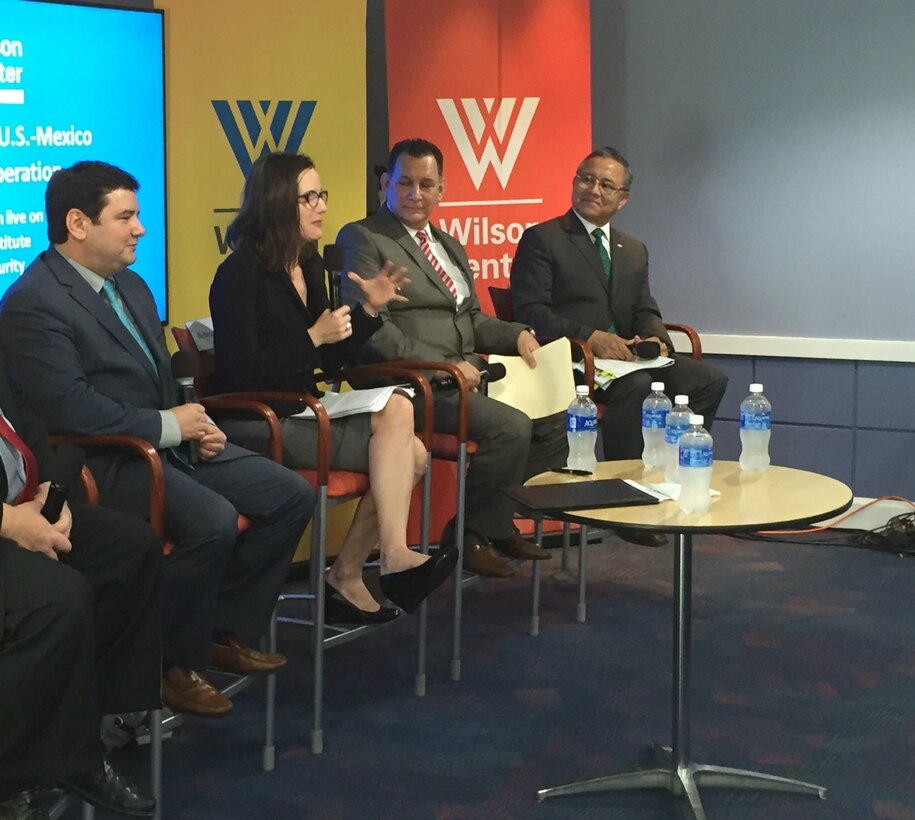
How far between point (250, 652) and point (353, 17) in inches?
95.1

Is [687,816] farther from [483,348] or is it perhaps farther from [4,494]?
[483,348]

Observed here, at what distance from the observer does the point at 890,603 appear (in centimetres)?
463

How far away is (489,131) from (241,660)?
259 centimetres

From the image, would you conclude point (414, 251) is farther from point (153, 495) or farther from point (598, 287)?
point (153, 495)

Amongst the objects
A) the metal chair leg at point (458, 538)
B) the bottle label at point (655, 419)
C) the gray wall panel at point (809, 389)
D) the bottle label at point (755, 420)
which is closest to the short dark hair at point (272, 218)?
the metal chair leg at point (458, 538)

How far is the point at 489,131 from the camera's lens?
5086mm

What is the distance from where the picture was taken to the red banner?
16.3ft

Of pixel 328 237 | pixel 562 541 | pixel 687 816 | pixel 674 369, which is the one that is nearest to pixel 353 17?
pixel 328 237

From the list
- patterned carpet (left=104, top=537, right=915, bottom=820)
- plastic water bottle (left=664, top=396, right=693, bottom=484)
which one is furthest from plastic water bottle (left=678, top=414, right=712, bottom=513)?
patterned carpet (left=104, top=537, right=915, bottom=820)

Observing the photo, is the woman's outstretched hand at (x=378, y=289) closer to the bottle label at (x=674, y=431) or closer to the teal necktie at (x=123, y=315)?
the teal necktie at (x=123, y=315)

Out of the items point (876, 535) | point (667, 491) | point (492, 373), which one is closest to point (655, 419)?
point (667, 491)

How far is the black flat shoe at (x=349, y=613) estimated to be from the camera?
3.84 meters

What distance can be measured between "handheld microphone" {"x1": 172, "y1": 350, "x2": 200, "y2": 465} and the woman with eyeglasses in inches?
12.0

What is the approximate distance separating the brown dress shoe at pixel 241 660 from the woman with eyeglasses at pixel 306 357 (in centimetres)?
48
